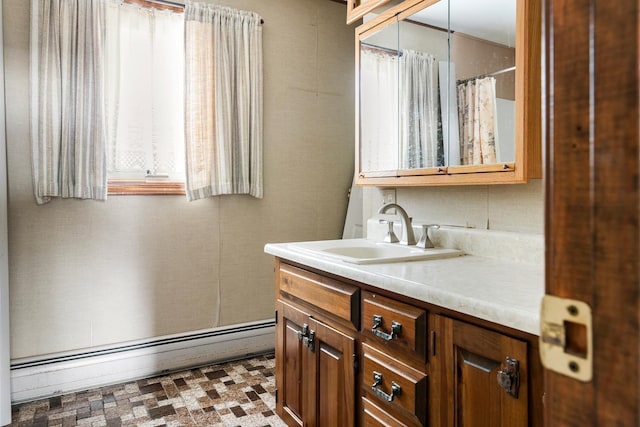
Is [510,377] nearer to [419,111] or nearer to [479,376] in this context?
[479,376]

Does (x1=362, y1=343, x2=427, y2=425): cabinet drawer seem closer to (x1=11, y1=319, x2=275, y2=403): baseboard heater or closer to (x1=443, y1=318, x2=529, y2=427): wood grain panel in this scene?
(x1=443, y1=318, x2=529, y2=427): wood grain panel

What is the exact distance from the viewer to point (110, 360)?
2604mm

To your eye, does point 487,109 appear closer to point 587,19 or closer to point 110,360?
point 587,19

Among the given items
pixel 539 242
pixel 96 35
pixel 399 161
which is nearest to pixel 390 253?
pixel 399 161

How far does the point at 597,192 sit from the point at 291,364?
69.1 inches

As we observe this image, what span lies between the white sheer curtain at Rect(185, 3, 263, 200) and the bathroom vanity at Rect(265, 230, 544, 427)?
1055 mm

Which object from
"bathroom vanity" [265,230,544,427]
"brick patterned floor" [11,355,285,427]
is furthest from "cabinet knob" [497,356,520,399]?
"brick patterned floor" [11,355,285,427]

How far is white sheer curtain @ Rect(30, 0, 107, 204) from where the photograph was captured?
2.37 m

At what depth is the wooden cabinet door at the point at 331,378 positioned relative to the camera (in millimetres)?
1524

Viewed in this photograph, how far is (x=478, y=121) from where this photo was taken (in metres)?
1.66

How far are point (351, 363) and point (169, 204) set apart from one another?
5.76 feet

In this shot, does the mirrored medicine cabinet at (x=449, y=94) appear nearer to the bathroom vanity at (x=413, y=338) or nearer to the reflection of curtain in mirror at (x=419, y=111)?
the reflection of curtain in mirror at (x=419, y=111)

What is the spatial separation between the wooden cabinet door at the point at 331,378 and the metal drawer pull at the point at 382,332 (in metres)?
0.16

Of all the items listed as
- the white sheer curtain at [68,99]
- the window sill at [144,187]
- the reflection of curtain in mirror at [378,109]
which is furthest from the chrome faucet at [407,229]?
the white sheer curtain at [68,99]
